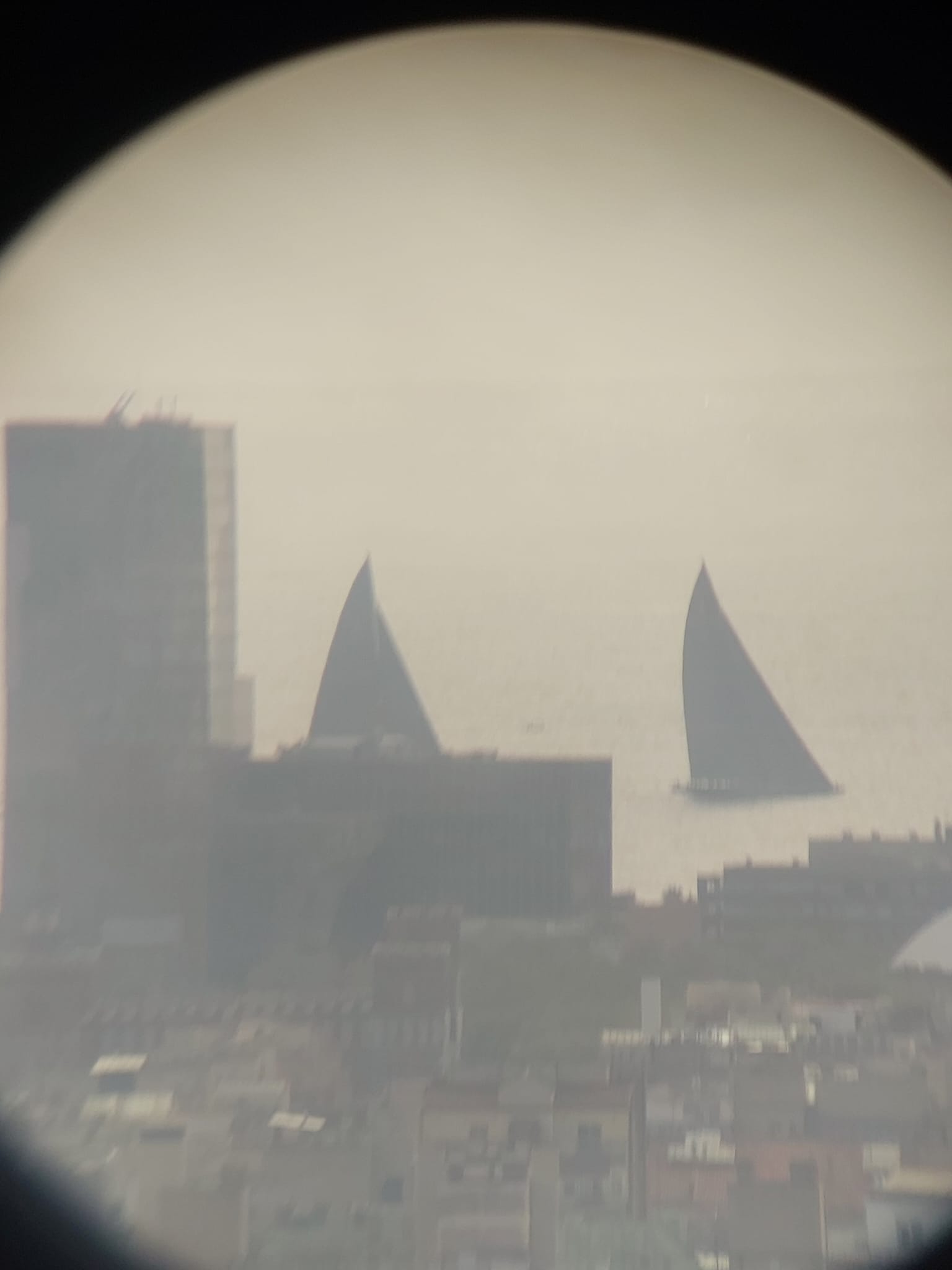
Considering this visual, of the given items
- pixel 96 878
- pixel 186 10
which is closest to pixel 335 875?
pixel 96 878

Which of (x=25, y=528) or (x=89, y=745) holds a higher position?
(x=25, y=528)

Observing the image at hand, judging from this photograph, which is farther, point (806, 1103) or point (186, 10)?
point (806, 1103)

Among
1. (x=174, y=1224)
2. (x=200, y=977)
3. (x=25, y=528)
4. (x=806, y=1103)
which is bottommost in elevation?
(x=174, y=1224)

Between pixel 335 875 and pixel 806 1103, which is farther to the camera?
pixel 335 875

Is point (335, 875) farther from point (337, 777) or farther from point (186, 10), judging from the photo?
point (186, 10)

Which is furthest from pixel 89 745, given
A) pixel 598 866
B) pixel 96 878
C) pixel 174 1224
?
pixel 598 866

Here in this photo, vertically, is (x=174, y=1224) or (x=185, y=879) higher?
(x=185, y=879)

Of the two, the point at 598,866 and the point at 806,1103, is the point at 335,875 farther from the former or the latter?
the point at 806,1103

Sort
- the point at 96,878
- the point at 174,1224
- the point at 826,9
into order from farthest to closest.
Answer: the point at 96,878, the point at 174,1224, the point at 826,9

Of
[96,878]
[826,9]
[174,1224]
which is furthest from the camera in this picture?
[96,878]
